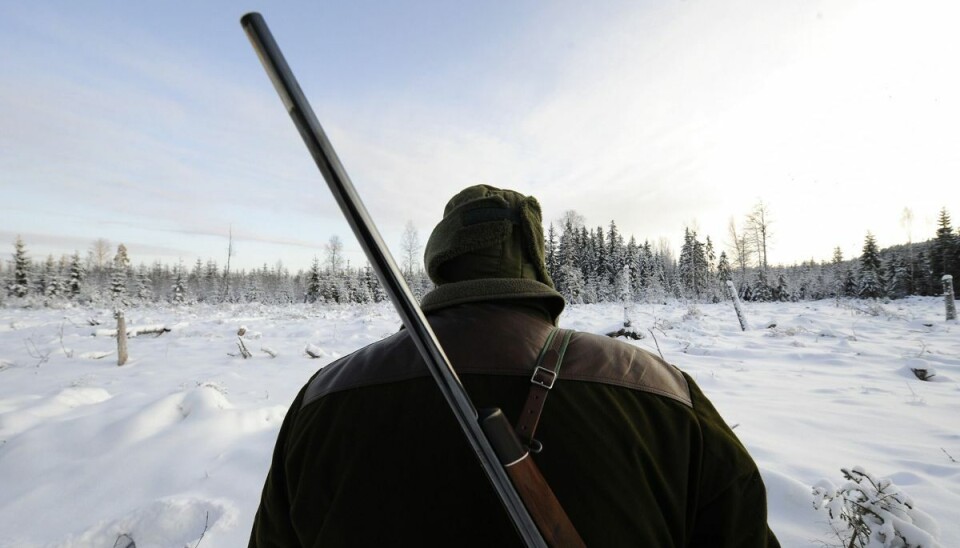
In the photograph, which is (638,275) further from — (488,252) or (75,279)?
(75,279)

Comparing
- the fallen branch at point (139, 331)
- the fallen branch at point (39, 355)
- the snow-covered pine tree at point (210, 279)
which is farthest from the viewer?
the snow-covered pine tree at point (210, 279)

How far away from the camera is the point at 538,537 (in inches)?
31.1

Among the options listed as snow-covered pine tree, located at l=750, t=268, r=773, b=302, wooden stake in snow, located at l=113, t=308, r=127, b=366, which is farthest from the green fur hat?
snow-covered pine tree, located at l=750, t=268, r=773, b=302

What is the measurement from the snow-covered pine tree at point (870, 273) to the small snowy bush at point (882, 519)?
4029 cm

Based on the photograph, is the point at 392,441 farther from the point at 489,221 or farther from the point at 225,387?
the point at 225,387

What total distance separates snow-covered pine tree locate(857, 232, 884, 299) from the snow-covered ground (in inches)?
1220

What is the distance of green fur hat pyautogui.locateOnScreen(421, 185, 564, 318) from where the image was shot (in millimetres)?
1207

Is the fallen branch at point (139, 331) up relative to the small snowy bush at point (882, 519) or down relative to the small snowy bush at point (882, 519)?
down

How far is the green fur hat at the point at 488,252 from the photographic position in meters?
1.21

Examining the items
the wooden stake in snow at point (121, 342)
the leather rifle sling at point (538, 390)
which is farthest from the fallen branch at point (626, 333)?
the wooden stake in snow at point (121, 342)

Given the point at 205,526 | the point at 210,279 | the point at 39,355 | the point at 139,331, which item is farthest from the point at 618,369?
the point at 210,279

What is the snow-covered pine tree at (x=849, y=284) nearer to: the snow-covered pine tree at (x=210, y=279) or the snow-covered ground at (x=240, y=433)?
the snow-covered ground at (x=240, y=433)

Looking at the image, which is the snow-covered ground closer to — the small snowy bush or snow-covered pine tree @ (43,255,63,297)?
the small snowy bush

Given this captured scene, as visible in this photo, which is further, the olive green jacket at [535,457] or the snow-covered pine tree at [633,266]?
the snow-covered pine tree at [633,266]
